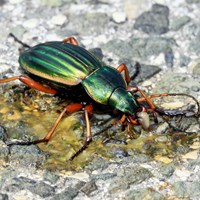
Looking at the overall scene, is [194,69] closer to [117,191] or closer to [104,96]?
[104,96]

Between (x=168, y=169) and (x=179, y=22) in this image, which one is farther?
(x=179, y=22)

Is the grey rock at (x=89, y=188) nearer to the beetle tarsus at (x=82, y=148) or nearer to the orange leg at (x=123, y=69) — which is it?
the beetle tarsus at (x=82, y=148)

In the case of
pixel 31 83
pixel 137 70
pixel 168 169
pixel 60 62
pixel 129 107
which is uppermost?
pixel 60 62

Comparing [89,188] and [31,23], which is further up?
[31,23]

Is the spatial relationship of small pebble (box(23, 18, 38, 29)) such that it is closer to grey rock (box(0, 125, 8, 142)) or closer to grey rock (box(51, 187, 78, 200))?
grey rock (box(0, 125, 8, 142))

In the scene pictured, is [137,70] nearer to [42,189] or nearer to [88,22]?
[88,22]

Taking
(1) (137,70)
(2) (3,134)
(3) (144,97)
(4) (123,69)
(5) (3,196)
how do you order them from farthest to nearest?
(1) (137,70) → (4) (123,69) → (3) (144,97) → (2) (3,134) → (5) (3,196)

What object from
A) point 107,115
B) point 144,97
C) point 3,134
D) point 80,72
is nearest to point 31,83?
point 80,72

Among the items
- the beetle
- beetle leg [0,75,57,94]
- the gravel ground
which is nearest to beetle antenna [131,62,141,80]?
the gravel ground

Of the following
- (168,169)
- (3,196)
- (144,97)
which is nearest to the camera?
(3,196)
